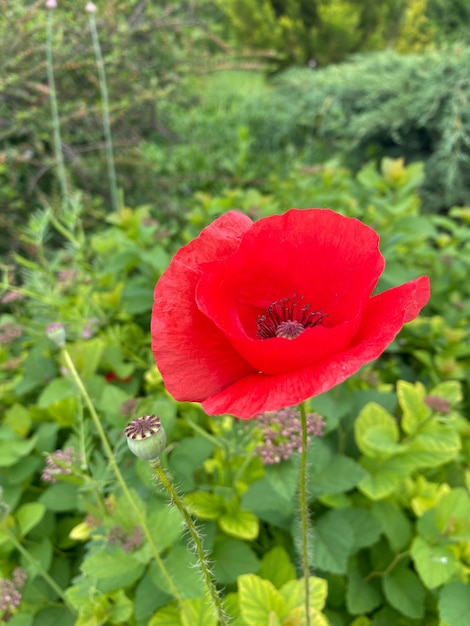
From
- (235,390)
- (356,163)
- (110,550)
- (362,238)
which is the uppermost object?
(362,238)

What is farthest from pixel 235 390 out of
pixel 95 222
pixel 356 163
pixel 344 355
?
pixel 356 163

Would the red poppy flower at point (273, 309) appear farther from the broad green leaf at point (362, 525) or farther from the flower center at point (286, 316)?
the broad green leaf at point (362, 525)

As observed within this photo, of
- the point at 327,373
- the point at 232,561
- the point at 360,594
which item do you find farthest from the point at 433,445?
the point at 327,373

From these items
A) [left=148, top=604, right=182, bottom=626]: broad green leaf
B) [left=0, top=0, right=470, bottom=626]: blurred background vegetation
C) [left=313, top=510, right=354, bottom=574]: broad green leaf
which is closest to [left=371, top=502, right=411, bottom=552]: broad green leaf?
[left=0, top=0, right=470, bottom=626]: blurred background vegetation

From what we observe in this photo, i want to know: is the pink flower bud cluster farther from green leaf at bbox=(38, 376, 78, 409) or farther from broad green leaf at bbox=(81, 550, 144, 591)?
green leaf at bbox=(38, 376, 78, 409)

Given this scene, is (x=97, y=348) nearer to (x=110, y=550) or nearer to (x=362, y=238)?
(x=110, y=550)

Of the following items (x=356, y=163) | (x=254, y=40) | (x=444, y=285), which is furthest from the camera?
(x=254, y=40)
